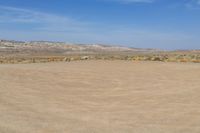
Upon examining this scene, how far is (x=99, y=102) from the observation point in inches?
487

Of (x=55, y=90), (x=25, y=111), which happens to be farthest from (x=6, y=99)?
(x=55, y=90)

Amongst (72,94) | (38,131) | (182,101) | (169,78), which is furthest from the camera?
(169,78)

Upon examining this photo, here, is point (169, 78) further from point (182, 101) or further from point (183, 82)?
point (182, 101)

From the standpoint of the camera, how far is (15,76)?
17.8 metres

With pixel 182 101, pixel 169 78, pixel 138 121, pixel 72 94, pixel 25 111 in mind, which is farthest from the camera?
pixel 169 78

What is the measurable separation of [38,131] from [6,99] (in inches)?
160

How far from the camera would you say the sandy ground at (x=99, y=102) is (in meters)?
8.90

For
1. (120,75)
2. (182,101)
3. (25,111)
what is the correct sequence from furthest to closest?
1. (120,75)
2. (182,101)
3. (25,111)

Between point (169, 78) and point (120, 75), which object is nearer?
point (169, 78)

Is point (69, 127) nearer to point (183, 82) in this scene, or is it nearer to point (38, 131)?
point (38, 131)

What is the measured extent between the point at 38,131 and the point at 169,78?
10285 millimetres

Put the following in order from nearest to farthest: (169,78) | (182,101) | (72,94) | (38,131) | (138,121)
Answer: (38,131) < (138,121) < (182,101) < (72,94) < (169,78)

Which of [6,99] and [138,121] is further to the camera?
[6,99]

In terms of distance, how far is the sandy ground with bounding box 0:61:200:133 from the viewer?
8.90 m
